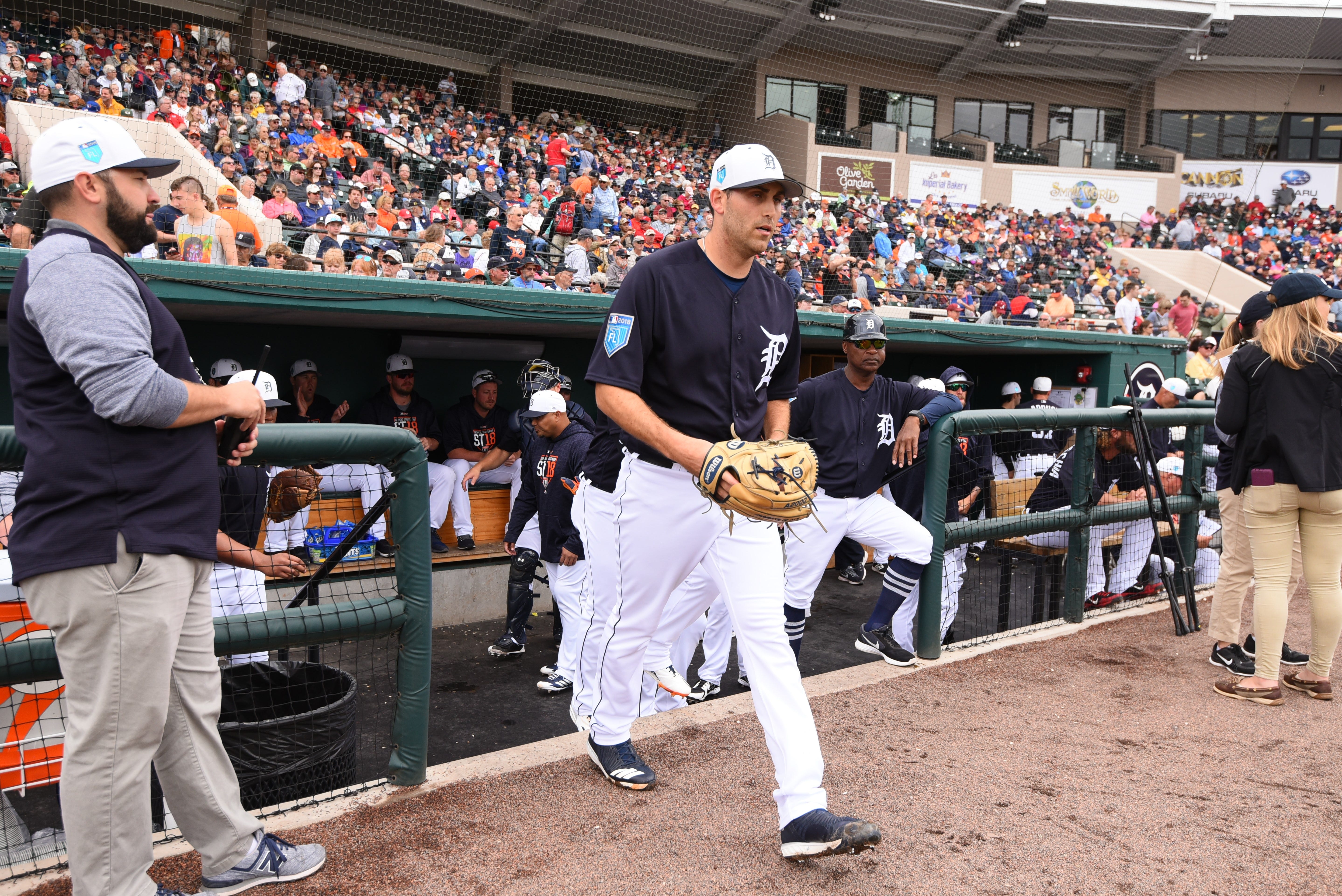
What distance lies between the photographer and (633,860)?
233 cm

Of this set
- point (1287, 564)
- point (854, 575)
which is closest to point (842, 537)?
point (1287, 564)

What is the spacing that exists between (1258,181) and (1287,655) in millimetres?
34169

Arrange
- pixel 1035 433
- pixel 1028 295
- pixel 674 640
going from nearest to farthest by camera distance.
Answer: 1. pixel 674 640
2. pixel 1035 433
3. pixel 1028 295

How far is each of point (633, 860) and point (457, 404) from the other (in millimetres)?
5347

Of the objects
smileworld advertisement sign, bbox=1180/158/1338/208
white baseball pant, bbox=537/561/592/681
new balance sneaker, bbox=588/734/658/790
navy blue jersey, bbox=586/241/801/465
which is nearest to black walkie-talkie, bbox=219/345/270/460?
navy blue jersey, bbox=586/241/801/465

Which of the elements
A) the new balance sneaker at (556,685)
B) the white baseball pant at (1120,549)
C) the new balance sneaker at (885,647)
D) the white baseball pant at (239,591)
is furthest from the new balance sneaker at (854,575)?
the white baseball pant at (239,591)

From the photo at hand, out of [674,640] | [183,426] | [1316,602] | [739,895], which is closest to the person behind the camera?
[183,426]

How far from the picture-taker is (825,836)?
89.2 inches

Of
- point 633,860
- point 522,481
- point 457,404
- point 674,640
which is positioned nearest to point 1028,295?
point 457,404

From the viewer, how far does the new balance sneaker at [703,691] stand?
14.5 ft

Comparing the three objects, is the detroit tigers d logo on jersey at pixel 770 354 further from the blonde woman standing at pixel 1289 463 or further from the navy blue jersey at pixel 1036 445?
the navy blue jersey at pixel 1036 445

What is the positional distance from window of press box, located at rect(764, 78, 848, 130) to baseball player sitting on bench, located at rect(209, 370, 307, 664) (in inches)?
954

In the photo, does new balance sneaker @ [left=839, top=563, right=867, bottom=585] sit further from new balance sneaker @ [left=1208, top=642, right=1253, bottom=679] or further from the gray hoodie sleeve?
the gray hoodie sleeve

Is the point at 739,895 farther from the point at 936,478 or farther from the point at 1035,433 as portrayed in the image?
the point at 1035,433
